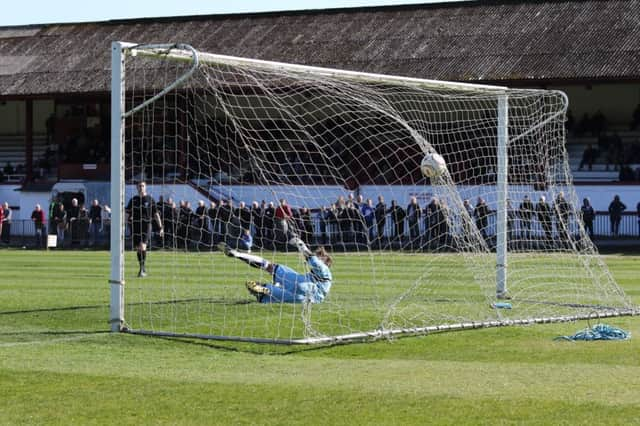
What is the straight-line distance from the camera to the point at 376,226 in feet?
111

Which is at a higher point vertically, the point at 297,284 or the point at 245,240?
the point at 245,240

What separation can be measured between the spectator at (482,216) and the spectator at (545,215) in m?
1.00

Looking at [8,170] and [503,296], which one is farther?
[8,170]

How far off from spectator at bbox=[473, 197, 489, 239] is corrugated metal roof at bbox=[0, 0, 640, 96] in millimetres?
22802

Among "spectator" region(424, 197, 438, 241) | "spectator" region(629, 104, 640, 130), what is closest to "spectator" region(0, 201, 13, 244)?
"spectator" region(424, 197, 438, 241)

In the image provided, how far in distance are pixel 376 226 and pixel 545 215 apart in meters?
11.3

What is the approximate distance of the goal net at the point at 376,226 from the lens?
15180 mm

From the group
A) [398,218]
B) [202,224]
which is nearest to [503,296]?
[202,224]

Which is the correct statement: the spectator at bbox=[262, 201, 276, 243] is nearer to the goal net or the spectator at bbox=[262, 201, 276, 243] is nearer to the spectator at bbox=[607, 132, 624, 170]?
Answer: the goal net

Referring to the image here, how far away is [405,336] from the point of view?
14.3 m

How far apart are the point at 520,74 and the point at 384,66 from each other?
5851mm

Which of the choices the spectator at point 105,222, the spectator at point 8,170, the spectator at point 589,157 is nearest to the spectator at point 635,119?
the spectator at point 589,157

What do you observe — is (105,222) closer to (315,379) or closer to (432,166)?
(432,166)

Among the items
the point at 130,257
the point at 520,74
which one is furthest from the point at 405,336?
the point at 520,74
